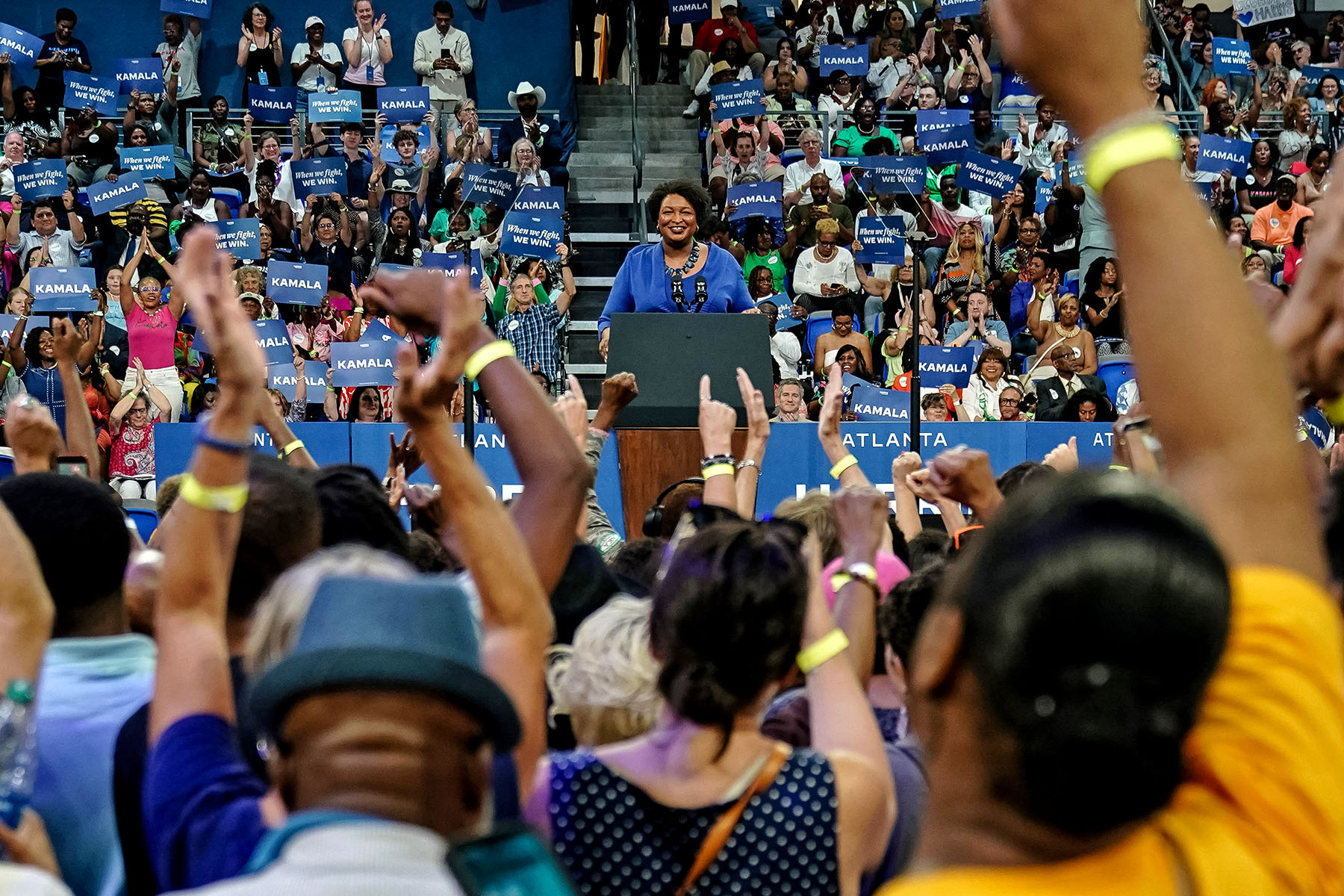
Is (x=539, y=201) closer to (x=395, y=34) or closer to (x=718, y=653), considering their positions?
(x=395, y=34)

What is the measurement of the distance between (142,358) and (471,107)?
504cm

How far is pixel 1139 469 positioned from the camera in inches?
129

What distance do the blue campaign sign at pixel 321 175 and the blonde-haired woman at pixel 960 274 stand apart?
17.3 feet

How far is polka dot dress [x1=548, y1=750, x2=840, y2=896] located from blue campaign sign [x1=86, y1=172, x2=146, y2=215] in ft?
35.9

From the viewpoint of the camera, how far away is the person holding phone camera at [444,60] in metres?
16.1

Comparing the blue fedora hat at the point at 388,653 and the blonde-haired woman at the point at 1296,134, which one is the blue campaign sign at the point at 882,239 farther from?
the blue fedora hat at the point at 388,653

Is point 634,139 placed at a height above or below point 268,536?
above

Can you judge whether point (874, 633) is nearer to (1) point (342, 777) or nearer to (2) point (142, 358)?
(1) point (342, 777)

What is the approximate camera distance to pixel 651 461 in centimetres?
606

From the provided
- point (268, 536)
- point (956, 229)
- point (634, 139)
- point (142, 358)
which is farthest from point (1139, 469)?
point (634, 139)

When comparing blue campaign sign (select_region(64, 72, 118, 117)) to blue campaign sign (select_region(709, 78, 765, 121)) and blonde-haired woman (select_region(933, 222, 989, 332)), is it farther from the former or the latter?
blonde-haired woman (select_region(933, 222, 989, 332))

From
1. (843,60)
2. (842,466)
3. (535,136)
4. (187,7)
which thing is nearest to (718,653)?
(842,466)

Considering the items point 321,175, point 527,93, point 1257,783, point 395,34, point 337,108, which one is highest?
point 395,34

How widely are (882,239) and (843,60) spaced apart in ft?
15.8
